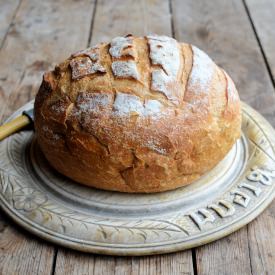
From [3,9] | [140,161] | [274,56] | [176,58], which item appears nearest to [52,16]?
[3,9]

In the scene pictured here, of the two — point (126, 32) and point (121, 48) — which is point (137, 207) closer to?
point (121, 48)

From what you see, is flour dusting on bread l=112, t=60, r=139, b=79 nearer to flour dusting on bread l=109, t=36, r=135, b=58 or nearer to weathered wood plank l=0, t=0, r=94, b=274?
flour dusting on bread l=109, t=36, r=135, b=58

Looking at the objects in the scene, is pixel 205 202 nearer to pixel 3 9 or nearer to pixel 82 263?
pixel 82 263

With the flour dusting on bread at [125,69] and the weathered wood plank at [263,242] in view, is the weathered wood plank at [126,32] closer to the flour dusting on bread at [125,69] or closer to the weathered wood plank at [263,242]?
the weathered wood plank at [263,242]

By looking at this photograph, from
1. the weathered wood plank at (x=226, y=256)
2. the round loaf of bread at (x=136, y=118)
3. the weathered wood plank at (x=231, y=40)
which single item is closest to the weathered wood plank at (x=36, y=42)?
the weathered wood plank at (x=231, y=40)

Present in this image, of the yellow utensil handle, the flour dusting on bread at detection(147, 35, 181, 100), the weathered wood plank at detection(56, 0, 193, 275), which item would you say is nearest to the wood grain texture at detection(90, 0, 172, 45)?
the weathered wood plank at detection(56, 0, 193, 275)

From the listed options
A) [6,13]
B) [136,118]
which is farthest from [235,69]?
[6,13]

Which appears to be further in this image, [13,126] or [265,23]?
[265,23]
